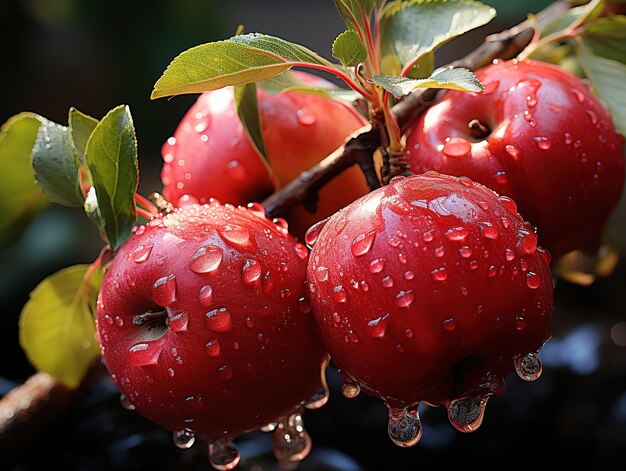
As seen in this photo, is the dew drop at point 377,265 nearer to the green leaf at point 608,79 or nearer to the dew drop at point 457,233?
the dew drop at point 457,233

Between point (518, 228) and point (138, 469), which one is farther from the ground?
point (518, 228)

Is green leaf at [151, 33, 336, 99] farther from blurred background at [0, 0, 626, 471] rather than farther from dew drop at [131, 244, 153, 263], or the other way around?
blurred background at [0, 0, 626, 471]

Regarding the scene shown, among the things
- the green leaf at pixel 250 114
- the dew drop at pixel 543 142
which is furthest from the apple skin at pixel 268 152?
the dew drop at pixel 543 142

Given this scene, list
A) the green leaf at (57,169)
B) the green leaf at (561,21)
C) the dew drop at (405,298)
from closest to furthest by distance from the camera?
the dew drop at (405,298) → the green leaf at (57,169) → the green leaf at (561,21)

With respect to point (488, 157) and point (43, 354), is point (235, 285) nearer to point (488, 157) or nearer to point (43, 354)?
point (488, 157)

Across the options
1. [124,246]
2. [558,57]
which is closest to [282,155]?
[124,246]

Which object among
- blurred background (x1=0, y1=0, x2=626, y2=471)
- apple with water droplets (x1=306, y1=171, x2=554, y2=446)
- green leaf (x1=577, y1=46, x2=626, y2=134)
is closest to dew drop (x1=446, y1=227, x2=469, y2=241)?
apple with water droplets (x1=306, y1=171, x2=554, y2=446)
